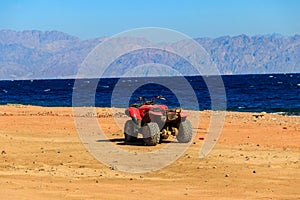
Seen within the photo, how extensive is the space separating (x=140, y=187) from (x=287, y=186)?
10.8 feet

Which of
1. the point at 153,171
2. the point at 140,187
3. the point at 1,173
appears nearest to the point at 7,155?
the point at 1,173

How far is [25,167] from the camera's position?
1619 centimetres

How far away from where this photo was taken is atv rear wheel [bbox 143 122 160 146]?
67.6 ft

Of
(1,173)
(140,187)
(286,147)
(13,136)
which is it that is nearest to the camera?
(140,187)

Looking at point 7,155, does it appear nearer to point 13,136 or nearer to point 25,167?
point 25,167

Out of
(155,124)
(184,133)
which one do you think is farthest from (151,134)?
(184,133)

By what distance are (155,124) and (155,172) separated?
507 centimetres

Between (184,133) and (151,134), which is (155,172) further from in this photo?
(184,133)

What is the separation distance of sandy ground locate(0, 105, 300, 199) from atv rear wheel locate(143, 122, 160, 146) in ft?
0.90

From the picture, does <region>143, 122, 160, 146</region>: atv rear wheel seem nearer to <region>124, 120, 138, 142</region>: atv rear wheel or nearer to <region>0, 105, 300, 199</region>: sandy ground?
<region>0, 105, 300, 199</region>: sandy ground

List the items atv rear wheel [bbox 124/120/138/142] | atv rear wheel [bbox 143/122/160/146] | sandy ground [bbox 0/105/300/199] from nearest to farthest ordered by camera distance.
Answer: sandy ground [bbox 0/105/300/199] < atv rear wheel [bbox 143/122/160/146] < atv rear wheel [bbox 124/120/138/142]

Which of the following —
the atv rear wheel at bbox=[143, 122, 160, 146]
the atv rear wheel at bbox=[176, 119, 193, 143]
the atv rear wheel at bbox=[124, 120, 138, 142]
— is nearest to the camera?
the atv rear wheel at bbox=[143, 122, 160, 146]

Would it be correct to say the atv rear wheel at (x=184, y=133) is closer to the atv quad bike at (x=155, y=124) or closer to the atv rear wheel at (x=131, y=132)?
the atv quad bike at (x=155, y=124)

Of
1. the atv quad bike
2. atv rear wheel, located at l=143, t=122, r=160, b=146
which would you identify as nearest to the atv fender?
the atv quad bike
